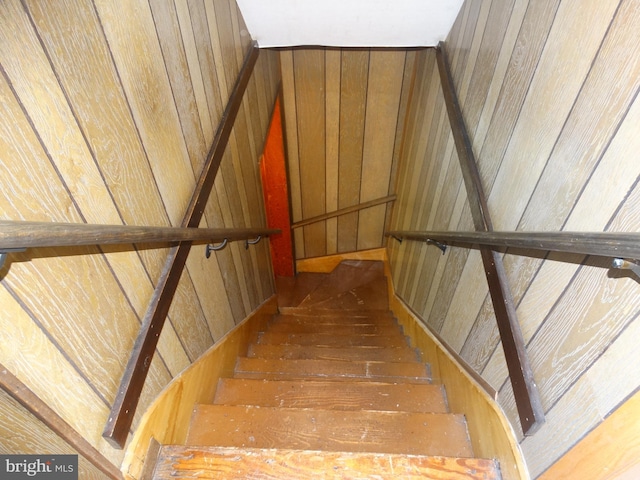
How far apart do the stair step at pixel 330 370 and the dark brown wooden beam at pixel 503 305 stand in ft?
2.81

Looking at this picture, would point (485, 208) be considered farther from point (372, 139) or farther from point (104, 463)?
point (372, 139)

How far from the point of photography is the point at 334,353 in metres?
2.19

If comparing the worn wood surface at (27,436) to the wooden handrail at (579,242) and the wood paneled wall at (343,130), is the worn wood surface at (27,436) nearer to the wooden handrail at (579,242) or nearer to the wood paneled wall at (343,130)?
the wooden handrail at (579,242)

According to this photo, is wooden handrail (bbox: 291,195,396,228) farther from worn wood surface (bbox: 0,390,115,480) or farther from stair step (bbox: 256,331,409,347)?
worn wood surface (bbox: 0,390,115,480)

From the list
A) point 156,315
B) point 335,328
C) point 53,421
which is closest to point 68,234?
point 53,421

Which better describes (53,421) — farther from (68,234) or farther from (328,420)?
(328,420)

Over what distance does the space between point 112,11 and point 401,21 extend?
174cm

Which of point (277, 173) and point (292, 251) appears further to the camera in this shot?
point (292, 251)

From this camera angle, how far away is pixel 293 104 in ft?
10.7

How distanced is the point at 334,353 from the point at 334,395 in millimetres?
571

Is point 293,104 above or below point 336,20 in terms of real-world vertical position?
above

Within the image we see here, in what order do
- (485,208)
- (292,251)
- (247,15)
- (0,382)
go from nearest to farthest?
(0,382)
(485,208)
(247,15)
(292,251)

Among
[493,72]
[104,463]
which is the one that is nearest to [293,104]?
[493,72]

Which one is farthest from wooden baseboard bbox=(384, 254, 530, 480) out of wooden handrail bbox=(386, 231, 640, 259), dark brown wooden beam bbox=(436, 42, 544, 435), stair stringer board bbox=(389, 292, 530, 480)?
wooden handrail bbox=(386, 231, 640, 259)
